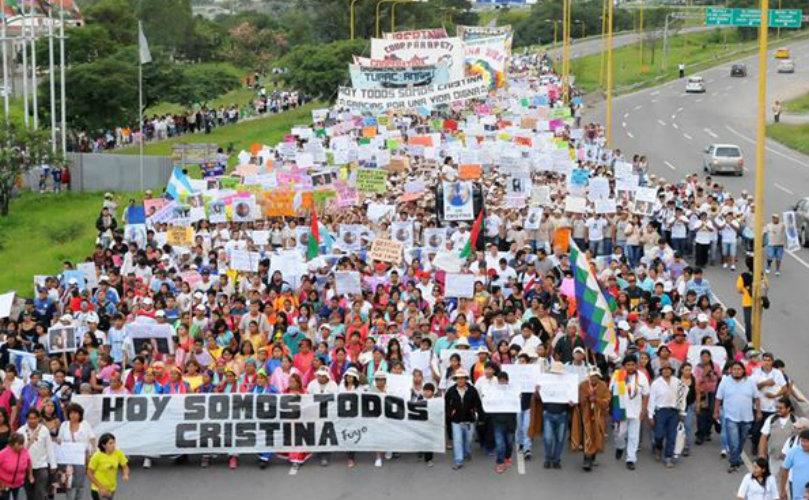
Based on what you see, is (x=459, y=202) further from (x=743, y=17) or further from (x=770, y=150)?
(x=770, y=150)

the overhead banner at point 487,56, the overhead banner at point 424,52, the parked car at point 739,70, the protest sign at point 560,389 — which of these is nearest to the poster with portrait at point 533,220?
the protest sign at point 560,389

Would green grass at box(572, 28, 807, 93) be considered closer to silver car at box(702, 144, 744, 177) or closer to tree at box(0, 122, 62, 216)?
silver car at box(702, 144, 744, 177)

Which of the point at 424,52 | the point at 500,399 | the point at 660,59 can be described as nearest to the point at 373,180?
the point at 500,399

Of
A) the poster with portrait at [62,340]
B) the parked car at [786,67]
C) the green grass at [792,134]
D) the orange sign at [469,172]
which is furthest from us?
the parked car at [786,67]

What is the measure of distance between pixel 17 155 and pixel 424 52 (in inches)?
742

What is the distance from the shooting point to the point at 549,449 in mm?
16016

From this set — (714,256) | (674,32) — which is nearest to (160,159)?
(714,256)

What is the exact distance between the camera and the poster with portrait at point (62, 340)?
18.5 metres

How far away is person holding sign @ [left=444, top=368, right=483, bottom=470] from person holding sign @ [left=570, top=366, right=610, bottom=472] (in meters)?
1.15

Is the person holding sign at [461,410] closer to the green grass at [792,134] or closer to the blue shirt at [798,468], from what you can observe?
the blue shirt at [798,468]

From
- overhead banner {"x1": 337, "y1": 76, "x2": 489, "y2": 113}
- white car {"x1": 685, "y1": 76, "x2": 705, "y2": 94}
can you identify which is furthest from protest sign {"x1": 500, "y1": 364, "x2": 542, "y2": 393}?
white car {"x1": 685, "y1": 76, "x2": 705, "y2": 94}

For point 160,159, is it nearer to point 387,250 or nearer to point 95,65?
point 95,65

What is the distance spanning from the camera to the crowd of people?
15.8 metres

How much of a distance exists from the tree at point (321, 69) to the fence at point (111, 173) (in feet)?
76.3
